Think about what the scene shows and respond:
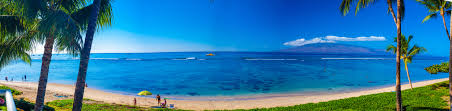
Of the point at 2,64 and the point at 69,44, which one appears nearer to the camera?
the point at 69,44

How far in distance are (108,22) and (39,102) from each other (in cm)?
307

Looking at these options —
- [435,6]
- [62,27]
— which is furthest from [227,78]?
[62,27]

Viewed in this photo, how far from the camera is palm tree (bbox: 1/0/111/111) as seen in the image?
16.0 ft

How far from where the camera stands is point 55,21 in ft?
15.9

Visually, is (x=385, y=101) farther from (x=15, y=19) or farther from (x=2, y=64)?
(x=2, y=64)

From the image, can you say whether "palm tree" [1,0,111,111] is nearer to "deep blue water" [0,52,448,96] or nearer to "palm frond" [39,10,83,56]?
"palm frond" [39,10,83,56]

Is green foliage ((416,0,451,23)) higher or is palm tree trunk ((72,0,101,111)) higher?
green foliage ((416,0,451,23))

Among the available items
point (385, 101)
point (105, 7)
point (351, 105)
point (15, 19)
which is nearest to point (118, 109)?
point (15, 19)

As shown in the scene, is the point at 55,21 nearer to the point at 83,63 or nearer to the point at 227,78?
the point at 83,63

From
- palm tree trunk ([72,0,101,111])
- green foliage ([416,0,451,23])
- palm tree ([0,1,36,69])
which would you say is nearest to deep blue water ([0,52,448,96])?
palm tree trunk ([72,0,101,111])

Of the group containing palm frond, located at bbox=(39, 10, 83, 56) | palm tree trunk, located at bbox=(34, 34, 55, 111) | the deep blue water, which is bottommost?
the deep blue water

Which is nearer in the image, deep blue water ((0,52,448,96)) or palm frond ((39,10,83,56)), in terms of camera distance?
palm frond ((39,10,83,56))

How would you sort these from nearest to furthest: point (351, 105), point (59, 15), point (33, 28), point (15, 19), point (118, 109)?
point (59, 15) < point (33, 28) < point (15, 19) < point (351, 105) < point (118, 109)

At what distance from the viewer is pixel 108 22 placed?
21.7ft
